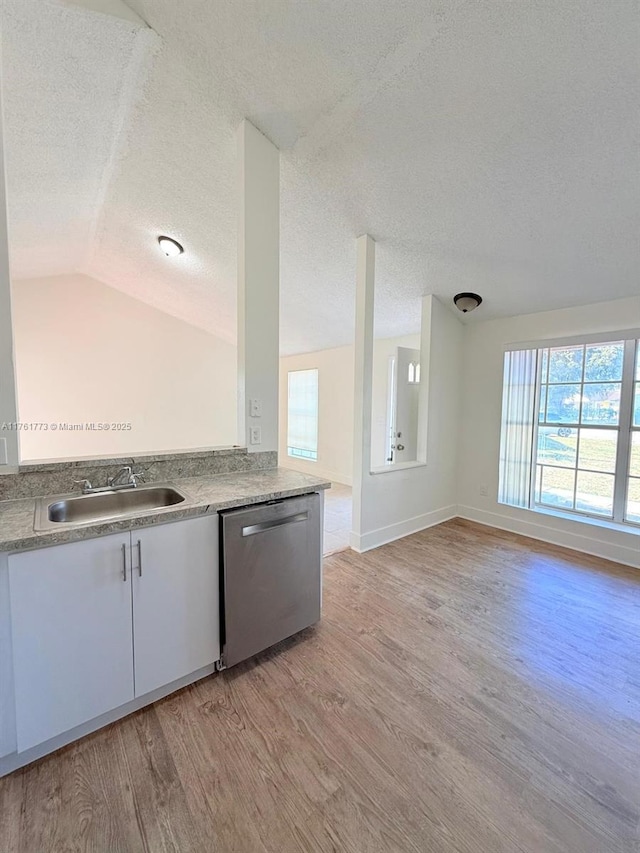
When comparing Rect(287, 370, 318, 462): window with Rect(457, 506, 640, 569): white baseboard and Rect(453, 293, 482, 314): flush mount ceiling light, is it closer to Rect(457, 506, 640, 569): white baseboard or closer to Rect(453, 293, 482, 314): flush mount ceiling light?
Rect(457, 506, 640, 569): white baseboard

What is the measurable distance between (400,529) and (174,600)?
245 centimetres

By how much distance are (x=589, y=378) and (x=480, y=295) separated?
1.25 m

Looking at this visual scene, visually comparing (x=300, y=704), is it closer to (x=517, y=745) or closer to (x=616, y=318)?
(x=517, y=745)

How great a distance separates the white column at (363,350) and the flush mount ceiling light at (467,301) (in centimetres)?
98

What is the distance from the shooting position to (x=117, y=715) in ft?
4.81

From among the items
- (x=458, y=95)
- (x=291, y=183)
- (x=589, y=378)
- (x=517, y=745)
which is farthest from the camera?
(x=589, y=378)

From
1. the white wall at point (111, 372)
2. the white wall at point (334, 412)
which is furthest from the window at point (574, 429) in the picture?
the white wall at point (111, 372)

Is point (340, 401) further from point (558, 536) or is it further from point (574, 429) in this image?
point (558, 536)

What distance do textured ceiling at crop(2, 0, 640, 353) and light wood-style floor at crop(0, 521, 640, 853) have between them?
8.72 ft

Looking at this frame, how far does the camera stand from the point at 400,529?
349 cm

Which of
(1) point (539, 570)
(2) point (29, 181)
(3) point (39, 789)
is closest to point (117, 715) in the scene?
(3) point (39, 789)

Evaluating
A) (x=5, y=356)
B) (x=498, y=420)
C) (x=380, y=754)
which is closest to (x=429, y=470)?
(x=498, y=420)

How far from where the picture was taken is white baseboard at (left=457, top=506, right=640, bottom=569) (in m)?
3.00

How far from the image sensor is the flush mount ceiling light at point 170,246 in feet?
11.9
